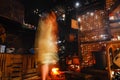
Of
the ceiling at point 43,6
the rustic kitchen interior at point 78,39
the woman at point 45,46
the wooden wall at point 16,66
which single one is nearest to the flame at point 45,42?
the woman at point 45,46

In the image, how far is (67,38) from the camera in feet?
59.5

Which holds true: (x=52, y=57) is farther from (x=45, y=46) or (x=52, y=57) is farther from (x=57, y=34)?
(x=57, y=34)

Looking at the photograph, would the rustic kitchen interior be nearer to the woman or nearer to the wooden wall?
the wooden wall

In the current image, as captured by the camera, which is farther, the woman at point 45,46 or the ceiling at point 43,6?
the ceiling at point 43,6

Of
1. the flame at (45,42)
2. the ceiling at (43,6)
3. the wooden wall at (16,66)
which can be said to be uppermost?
the ceiling at (43,6)

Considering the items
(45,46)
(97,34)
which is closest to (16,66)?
(45,46)

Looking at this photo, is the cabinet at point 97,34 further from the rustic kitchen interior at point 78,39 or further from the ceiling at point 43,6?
the ceiling at point 43,6

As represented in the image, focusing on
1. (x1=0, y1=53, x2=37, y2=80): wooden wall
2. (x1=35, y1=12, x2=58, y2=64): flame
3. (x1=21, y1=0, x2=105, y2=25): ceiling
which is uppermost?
(x1=21, y1=0, x2=105, y2=25): ceiling

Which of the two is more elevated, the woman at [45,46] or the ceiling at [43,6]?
the ceiling at [43,6]

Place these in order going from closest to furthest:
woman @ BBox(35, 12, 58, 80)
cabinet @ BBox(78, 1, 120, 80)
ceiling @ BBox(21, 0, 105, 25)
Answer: cabinet @ BBox(78, 1, 120, 80), woman @ BBox(35, 12, 58, 80), ceiling @ BBox(21, 0, 105, 25)

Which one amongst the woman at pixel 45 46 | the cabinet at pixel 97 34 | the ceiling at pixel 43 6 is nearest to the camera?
the cabinet at pixel 97 34

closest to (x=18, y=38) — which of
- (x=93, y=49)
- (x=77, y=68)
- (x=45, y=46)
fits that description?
(x=45, y=46)

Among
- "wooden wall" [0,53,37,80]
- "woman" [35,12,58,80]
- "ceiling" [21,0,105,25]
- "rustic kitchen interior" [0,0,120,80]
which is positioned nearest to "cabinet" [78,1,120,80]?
"rustic kitchen interior" [0,0,120,80]

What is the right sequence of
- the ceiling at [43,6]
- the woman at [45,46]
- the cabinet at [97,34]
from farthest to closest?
the ceiling at [43,6], the woman at [45,46], the cabinet at [97,34]
